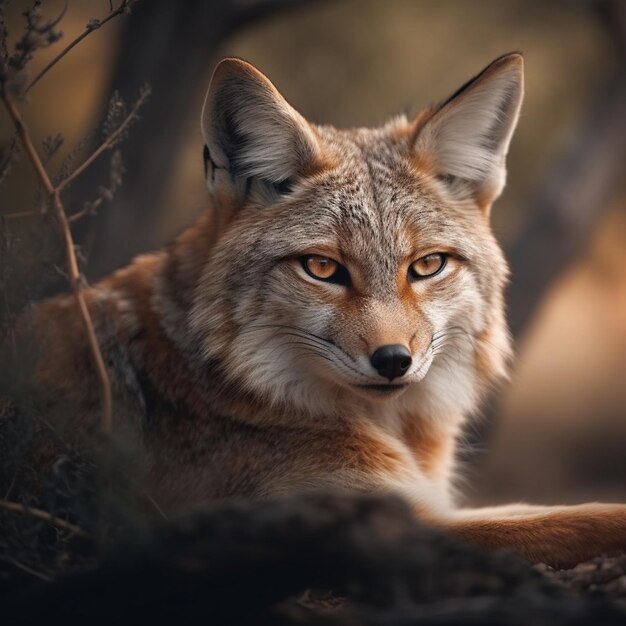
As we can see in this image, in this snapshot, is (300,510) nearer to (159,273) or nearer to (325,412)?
(325,412)

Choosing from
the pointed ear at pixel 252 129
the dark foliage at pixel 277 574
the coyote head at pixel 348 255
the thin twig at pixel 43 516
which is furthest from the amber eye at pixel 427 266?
the thin twig at pixel 43 516

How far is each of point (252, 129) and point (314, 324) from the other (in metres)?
1.23

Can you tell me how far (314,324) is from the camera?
4766 mm

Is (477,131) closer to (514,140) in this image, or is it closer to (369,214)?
(369,214)

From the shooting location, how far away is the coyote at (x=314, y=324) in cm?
470

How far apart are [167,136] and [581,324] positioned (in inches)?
439

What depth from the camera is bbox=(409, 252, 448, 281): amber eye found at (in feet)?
16.4

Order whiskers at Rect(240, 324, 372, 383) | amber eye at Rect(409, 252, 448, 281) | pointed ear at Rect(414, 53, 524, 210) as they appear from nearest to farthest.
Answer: whiskers at Rect(240, 324, 372, 383) → amber eye at Rect(409, 252, 448, 281) → pointed ear at Rect(414, 53, 524, 210)

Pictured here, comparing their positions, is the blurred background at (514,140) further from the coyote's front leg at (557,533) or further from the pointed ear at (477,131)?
the coyote's front leg at (557,533)

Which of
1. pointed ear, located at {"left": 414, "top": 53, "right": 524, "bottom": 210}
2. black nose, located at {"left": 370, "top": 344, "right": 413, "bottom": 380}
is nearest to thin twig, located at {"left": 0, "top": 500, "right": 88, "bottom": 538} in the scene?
black nose, located at {"left": 370, "top": 344, "right": 413, "bottom": 380}

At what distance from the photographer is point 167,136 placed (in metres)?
10.2

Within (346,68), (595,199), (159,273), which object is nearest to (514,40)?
(346,68)

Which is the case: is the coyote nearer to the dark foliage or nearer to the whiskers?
the whiskers

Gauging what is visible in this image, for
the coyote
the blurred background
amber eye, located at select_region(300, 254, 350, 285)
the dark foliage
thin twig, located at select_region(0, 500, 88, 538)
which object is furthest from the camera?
the blurred background
